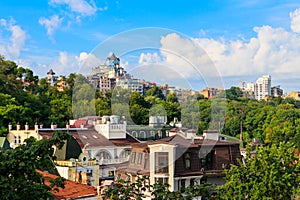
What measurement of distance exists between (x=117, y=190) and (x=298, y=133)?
49.4m

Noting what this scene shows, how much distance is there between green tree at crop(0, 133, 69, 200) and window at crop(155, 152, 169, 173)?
910 cm

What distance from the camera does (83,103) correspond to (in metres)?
17.2

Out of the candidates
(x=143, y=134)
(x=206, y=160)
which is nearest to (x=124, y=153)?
(x=206, y=160)

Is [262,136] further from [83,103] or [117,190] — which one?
[117,190]

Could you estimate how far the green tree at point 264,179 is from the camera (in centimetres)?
1389

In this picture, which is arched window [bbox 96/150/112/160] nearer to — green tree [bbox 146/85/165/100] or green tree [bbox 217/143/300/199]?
green tree [bbox 146/85/165/100]

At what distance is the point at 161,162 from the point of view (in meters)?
16.7

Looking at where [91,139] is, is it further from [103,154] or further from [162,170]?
[162,170]

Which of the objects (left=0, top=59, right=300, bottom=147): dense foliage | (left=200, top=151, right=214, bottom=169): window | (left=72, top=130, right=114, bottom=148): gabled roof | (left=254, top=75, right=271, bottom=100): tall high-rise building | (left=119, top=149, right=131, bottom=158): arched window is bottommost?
(left=119, top=149, right=131, bottom=158): arched window

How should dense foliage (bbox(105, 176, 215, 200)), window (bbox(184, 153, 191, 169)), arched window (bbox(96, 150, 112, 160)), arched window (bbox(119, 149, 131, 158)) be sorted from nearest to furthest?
dense foliage (bbox(105, 176, 215, 200)) → window (bbox(184, 153, 191, 169)) → arched window (bbox(119, 149, 131, 158)) → arched window (bbox(96, 150, 112, 160))

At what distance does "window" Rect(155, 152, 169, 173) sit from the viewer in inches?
631

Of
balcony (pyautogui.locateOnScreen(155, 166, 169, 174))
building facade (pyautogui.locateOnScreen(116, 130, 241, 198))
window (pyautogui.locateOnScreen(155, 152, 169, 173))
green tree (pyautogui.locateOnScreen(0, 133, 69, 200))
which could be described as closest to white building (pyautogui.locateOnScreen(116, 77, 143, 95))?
building facade (pyautogui.locateOnScreen(116, 130, 241, 198))

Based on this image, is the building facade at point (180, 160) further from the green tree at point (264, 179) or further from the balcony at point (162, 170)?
the green tree at point (264, 179)

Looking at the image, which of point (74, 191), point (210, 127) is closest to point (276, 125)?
point (210, 127)
